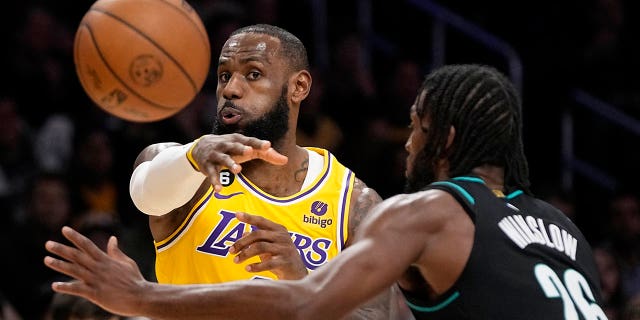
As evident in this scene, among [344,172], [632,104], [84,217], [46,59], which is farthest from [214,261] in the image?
[632,104]

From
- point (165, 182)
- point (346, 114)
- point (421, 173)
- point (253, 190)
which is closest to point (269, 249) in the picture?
point (165, 182)

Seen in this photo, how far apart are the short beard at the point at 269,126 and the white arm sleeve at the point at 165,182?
39 cm

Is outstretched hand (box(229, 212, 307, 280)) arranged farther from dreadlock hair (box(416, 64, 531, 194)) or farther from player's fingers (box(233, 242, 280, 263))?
dreadlock hair (box(416, 64, 531, 194))

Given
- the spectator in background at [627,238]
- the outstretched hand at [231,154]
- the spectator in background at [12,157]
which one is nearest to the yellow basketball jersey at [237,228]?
the outstretched hand at [231,154]

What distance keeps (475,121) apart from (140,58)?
215 centimetres

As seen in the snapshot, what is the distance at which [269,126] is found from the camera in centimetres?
471

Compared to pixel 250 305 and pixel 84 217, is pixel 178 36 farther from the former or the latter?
pixel 84 217

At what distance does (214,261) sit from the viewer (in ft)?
14.5

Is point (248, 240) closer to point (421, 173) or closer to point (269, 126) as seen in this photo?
point (421, 173)

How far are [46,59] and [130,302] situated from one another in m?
6.29

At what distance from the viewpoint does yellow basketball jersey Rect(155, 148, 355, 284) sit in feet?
A: 14.6

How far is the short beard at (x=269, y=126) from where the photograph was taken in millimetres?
4559

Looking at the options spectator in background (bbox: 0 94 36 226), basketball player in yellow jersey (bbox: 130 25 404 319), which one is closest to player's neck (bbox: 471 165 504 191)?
basketball player in yellow jersey (bbox: 130 25 404 319)

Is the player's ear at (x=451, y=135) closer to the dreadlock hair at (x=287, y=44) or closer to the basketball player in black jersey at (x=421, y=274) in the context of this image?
the basketball player in black jersey at (x=421, y=274)
